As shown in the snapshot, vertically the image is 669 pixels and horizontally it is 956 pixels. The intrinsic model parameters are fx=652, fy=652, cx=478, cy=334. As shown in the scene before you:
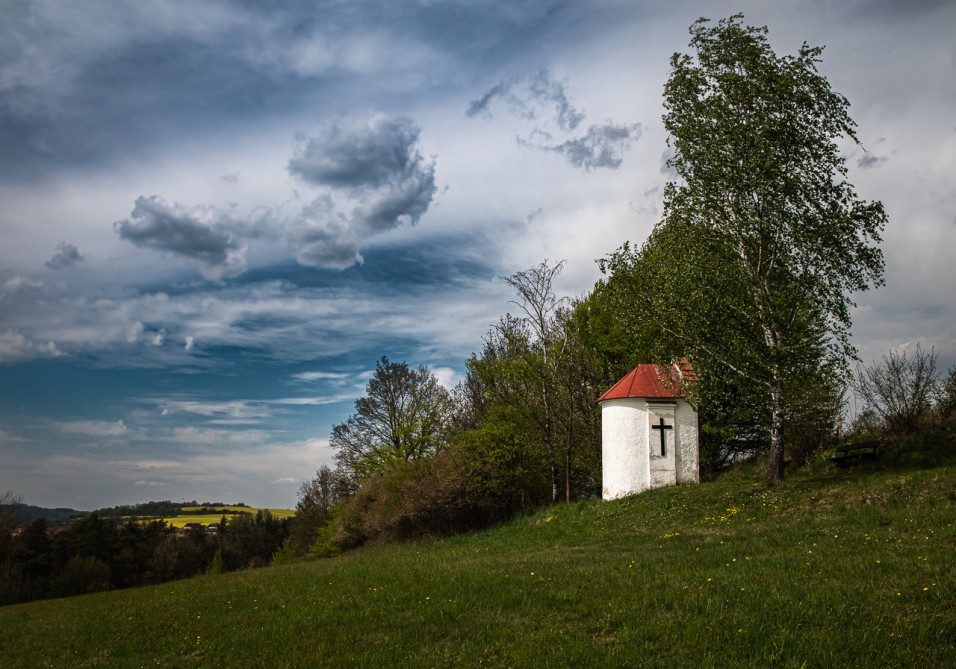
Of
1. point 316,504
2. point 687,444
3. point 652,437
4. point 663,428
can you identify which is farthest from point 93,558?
point 687,444

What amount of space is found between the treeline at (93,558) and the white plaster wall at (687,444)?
28.4 m

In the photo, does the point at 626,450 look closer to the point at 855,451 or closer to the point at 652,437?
the point at 652,437

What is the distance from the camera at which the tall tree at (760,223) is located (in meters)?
19.4

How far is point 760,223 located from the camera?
784 inches

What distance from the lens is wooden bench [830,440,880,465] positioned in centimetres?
1924

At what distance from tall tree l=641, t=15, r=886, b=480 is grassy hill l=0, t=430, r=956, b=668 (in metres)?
4.81

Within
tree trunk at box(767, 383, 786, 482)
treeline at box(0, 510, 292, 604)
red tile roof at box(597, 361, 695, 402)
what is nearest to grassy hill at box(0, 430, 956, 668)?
tree trunk at box(767, 383, 786, 482)

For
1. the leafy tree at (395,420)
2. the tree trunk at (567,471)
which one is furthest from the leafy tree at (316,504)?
the tree trunk at (567,471)

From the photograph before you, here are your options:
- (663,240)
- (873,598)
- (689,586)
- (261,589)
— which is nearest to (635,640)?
(689,586)

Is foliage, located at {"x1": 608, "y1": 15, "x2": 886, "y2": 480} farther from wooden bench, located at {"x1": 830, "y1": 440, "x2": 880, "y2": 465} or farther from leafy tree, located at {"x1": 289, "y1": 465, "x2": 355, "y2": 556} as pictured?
leafy tree, located at {"x1": 289, "y1": 465, "x2": 355, "y2": 556}

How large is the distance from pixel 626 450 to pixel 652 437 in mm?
1026

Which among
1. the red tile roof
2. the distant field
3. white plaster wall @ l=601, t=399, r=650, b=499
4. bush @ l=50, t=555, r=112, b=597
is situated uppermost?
the red tile roof

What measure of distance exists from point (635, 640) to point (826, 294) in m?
15.7

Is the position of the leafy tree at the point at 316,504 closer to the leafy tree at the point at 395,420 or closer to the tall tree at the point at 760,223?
the leafy tree at the point at 395,420
